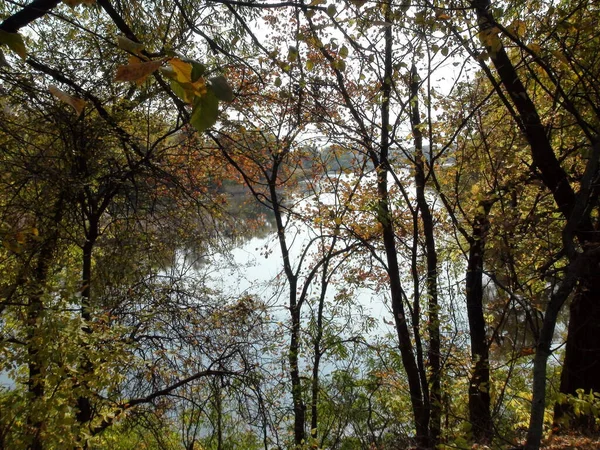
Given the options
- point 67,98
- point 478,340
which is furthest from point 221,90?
point 478,340

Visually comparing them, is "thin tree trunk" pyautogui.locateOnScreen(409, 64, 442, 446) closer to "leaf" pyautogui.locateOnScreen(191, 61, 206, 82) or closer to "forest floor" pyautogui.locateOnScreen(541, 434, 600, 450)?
"forest floor" pyautogui.locateOnScreen(541, 434, 600, 450)

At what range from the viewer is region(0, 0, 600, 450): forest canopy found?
296 centimetres

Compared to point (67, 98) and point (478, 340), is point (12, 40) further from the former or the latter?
point (478, 340)

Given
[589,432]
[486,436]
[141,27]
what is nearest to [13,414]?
[141,27]

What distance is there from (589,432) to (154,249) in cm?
503

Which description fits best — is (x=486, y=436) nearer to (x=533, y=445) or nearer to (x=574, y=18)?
(x=533, y=445)

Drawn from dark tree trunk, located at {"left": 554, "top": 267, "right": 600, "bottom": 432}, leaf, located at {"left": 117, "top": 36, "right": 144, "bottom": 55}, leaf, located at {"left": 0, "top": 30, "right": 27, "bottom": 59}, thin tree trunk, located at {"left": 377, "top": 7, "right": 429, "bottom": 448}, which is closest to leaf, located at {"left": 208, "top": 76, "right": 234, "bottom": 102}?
leaf, located at {"left": 117, "top": 36, "right": 144, "bottom": 55}

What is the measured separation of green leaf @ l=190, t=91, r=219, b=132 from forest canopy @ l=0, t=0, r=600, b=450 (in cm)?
167

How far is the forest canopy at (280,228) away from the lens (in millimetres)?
2963

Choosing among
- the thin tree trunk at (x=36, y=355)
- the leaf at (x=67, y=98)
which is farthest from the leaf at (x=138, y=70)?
the thin tree trunk at (x=36, y=355)

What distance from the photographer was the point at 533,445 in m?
1.90

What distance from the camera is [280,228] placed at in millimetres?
7660

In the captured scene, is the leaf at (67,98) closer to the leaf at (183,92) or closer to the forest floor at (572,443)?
the leaf at (183,92)

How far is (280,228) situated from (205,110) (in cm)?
699
